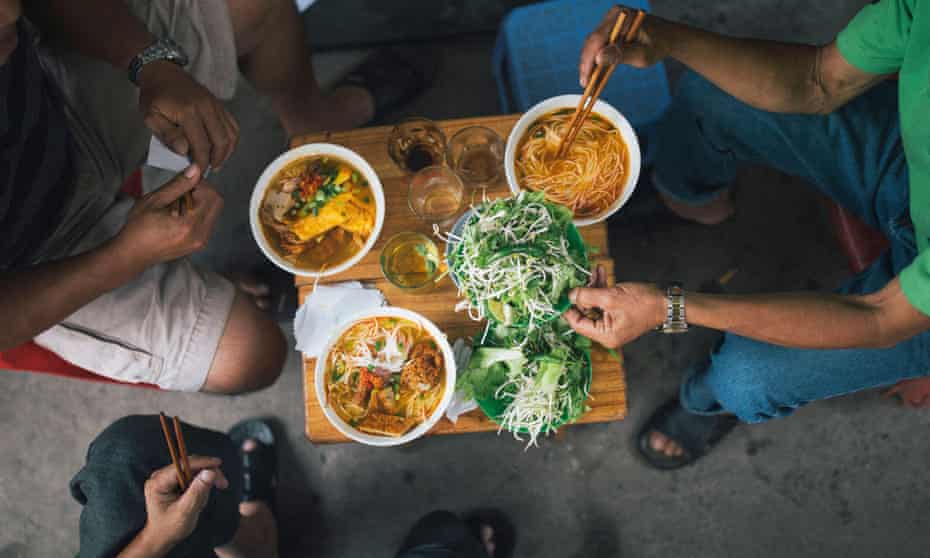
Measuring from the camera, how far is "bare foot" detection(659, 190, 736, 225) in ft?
10.2

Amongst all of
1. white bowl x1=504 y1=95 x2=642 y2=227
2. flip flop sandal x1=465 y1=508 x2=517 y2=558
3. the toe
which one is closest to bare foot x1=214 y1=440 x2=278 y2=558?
flip flop sandal x1=465 y1=508 x2=517 y2=558

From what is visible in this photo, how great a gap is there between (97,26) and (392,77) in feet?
5.09

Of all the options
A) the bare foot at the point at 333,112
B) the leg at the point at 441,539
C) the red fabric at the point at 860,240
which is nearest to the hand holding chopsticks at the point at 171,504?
the leg at the point at 441,539

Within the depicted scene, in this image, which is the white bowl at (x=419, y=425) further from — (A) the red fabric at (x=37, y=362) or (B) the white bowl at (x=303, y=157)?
(A) the red fabric at (x=37, y=362)

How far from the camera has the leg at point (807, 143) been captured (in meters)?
2.13

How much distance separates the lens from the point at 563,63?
8.97ft

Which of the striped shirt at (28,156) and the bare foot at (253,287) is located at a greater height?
the striped shirt at (28,156)

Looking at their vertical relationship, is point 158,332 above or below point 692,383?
above

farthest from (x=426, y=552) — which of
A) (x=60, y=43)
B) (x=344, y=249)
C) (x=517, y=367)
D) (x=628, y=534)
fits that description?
(x=60, y=43)

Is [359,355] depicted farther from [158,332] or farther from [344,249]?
[158,332]

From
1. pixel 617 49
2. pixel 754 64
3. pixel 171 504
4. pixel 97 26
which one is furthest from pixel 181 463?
pixel 754 64

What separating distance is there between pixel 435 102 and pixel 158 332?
1883mm

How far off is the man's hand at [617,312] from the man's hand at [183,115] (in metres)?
1.23

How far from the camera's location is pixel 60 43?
2.15 meters
